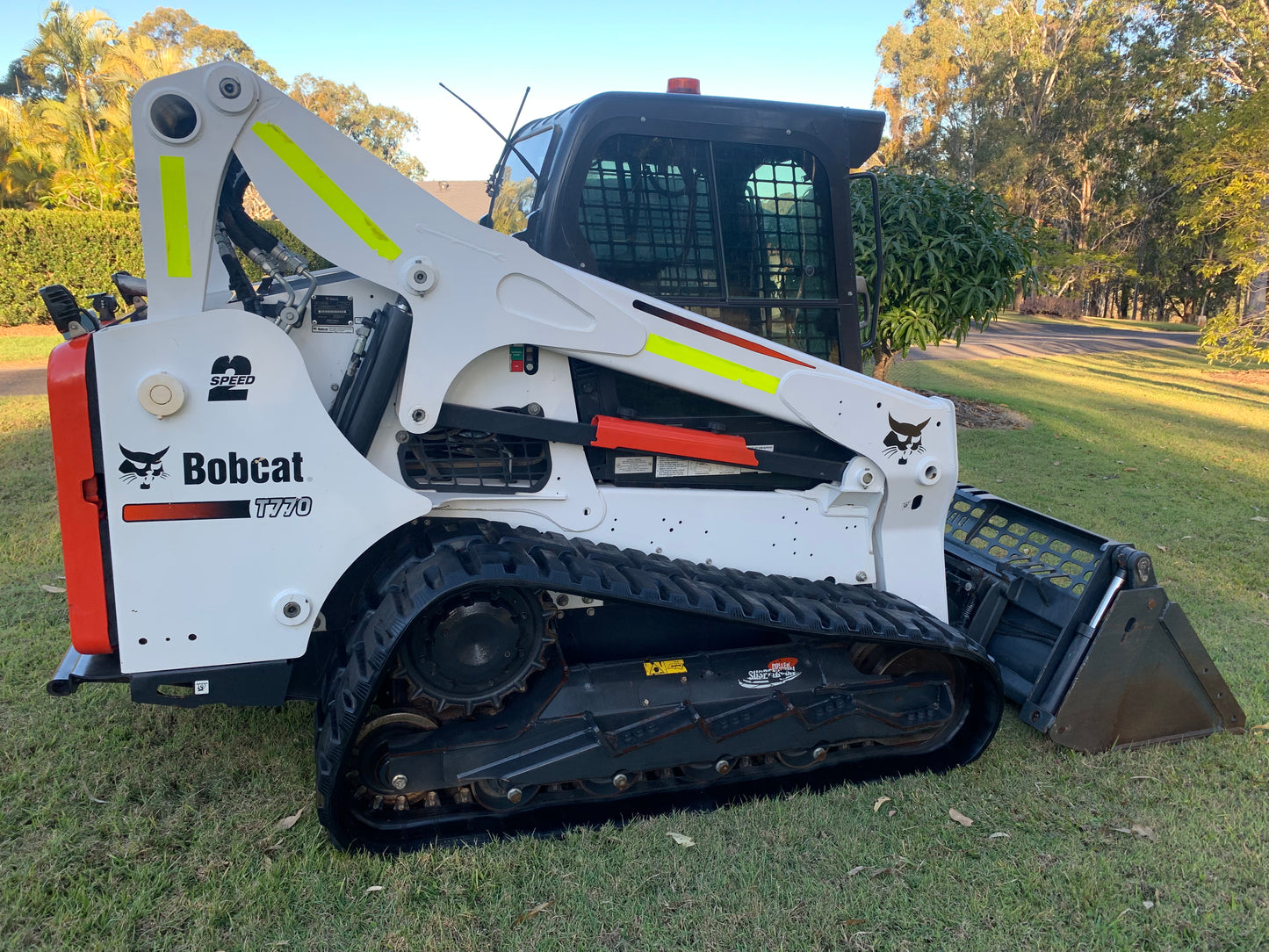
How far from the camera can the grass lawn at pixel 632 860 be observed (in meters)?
2.54

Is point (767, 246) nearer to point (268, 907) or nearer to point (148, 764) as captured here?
point (268, 907)

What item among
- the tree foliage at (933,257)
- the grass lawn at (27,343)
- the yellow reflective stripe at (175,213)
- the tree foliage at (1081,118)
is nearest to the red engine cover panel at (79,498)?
the yellow reflective stripe at (175,213)

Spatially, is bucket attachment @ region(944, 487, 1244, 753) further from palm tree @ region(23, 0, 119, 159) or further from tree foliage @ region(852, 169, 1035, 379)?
palm tree @ region(23, 0, 119, 159)

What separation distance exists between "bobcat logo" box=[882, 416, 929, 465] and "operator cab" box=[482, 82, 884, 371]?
355mm

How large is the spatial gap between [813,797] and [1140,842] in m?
1.15

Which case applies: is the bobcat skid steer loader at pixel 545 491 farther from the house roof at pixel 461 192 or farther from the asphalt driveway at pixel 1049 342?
the house roof at pixel 461 192

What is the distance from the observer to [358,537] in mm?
2750

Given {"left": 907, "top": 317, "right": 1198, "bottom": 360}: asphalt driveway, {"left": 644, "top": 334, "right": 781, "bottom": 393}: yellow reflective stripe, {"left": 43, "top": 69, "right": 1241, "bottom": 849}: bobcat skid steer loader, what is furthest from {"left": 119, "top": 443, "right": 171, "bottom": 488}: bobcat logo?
{"left": 907, "top": 317, "right": 1198, "bottom": 360}: asphalt driveway

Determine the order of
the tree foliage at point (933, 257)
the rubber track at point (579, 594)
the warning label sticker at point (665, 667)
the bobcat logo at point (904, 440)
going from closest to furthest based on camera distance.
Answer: the rubber track at point (579, 594) → the warning label sticker at point (665, 667) → the bobcat logo at point (904, 440) → the tree foliage at point (933, 257)

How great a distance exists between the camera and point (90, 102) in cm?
3023

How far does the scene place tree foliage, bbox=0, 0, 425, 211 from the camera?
21.0 metres

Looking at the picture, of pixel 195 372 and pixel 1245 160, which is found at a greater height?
pixel 1245 160

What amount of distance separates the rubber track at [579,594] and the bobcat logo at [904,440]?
22.5 inches

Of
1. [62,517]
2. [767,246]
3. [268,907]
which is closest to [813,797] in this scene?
[268,907]
